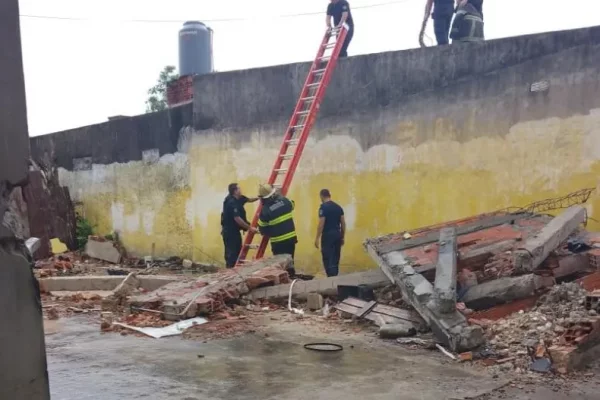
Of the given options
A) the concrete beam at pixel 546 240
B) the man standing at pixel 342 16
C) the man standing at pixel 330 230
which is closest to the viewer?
the concrete beam at pixel 546 240

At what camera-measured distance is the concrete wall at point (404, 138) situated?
7516 millimetres

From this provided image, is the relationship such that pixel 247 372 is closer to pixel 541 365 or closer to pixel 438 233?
pixel 541 365

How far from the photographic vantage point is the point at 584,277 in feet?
19.1

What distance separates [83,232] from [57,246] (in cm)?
66

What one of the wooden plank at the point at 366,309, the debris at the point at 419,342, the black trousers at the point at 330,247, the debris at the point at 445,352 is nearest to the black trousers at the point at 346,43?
the black trousers at the point at 330,247

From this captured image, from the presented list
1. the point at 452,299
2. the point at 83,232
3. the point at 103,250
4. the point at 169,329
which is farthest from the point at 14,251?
the point at 83,232

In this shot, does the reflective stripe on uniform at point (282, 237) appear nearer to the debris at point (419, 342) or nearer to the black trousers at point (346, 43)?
the debris at point (419, 342)

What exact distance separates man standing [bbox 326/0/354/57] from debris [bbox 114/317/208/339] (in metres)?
5.35

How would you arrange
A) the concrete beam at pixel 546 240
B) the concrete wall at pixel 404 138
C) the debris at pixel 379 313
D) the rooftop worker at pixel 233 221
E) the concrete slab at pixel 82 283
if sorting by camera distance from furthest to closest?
the concrete slab at pixel 82 283, the rooftop worker at pixel 233 221, the concrete wall at pixel 404 138, the debris at pixel 379 313, the concrete beam at pixel 546 240

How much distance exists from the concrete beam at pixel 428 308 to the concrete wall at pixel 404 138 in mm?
2332

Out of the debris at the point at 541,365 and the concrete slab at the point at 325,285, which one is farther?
the concrete slab at the point at 325,285

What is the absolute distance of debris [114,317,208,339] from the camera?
237 inches

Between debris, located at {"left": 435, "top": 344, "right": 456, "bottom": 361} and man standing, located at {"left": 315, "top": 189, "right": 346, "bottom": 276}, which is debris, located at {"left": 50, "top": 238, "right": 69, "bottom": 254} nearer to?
man standing, located at {"left": 315, "top": 189, "right": 346, "bottom": 276}

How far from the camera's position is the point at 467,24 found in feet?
28.2
